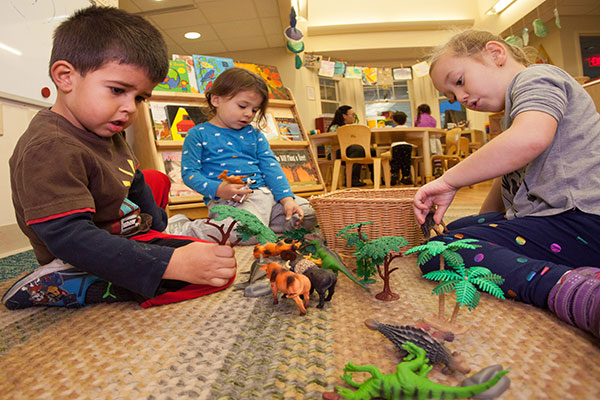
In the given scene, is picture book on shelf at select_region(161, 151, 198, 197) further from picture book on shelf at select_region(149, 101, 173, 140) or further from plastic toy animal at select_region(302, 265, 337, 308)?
plastic toy animal at select_region(302, 265, 337, 308)

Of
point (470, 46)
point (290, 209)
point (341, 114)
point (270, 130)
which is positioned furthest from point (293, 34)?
point (470, 46)

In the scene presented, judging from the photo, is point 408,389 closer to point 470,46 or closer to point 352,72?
point 470,46

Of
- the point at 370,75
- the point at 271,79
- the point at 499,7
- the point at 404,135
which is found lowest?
the point at 404,135

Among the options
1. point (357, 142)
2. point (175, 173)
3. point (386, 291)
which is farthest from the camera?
point (357, 142)

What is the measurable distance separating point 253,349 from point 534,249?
592 millimetres

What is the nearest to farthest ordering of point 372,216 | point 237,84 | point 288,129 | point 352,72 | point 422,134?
point 372,216, point 237,84, point 288,129, point 422,134, point 352,72

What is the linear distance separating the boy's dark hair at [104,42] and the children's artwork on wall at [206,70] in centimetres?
155

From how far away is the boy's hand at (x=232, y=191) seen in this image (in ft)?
4.14

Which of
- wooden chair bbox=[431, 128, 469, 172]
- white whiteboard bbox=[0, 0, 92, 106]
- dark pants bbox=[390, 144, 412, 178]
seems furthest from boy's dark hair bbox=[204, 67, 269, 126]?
wooden chair bbox=[431, 128, 469, 172]

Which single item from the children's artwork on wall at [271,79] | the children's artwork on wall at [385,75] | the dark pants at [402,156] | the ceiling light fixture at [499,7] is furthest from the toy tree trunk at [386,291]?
the ceiling light fixture at [499,7]

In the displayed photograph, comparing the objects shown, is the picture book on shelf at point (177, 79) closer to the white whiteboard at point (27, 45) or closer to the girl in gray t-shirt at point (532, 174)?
the white whiteboard at point (27, 45)

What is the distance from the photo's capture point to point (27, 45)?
1487 millimetres

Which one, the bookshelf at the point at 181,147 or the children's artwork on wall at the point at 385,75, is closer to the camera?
the bookshelf at the point at 181,147

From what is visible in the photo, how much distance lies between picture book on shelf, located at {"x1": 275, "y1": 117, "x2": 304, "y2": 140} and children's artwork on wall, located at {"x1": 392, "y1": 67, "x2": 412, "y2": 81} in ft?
9.70
